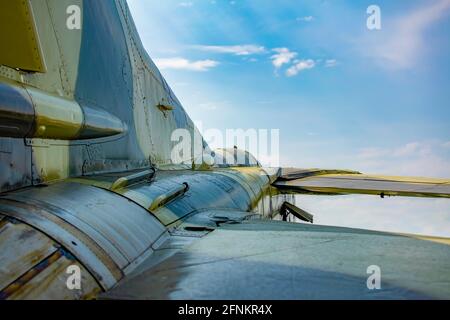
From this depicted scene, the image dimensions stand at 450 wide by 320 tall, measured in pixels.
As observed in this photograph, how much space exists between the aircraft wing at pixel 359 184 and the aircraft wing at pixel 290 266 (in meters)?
5.17

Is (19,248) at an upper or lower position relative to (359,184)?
upper

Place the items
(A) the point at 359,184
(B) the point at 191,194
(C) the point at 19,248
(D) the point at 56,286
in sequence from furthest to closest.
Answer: (A) the point at 359,184, (B) the point at 191,194, (C) the point at 19,248, (D) the point at 56,286

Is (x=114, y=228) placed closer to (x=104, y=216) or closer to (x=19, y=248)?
(x=104, y=216)

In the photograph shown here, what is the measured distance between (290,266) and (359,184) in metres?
7.46

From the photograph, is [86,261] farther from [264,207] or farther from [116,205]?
[264,207]

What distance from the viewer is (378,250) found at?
318cm

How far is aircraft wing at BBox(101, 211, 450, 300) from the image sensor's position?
232 centimetres

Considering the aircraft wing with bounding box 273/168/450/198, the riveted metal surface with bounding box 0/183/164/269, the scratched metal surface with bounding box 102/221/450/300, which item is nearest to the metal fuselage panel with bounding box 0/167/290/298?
the riveted metal surface with bounding box 0/183/164/269

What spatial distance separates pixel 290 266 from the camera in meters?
2.74

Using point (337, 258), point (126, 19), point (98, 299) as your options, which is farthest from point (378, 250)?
point (126, 19)

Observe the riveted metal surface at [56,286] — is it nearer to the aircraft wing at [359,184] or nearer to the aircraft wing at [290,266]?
the aircraft wing at [290,266]

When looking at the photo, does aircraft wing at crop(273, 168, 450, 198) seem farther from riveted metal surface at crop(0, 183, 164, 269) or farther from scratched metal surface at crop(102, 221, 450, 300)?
riveted metal surface at crop(0, 183, 164, 269)

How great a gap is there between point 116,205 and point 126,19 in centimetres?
436

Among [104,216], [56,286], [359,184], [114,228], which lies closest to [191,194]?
[104,216]
